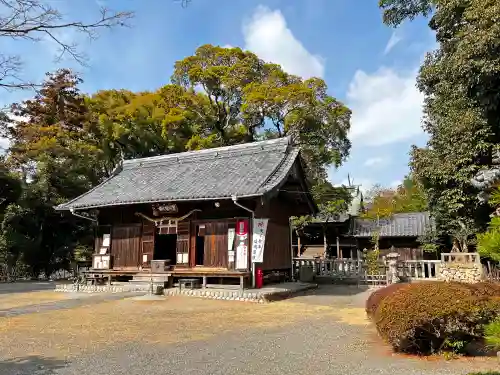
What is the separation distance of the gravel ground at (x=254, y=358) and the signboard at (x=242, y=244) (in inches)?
221

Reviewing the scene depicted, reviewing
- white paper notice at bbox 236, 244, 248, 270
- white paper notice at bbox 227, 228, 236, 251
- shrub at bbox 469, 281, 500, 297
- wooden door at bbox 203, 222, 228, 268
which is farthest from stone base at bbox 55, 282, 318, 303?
shrub at bbox 469, 281, 500, 297

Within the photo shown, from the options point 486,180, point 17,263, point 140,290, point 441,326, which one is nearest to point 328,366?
point 441,326

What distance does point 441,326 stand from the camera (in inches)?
229

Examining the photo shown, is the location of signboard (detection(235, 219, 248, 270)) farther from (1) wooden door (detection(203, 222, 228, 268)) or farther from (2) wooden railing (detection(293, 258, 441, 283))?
(2) wooden railing (detection(293, 258, 441, 283))

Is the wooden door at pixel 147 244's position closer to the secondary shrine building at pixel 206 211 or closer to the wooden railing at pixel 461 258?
the secondary shrine building at pixel 206 211

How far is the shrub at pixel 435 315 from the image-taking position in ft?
18.7

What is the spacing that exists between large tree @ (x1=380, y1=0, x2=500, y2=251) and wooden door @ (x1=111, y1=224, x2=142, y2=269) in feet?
42.4

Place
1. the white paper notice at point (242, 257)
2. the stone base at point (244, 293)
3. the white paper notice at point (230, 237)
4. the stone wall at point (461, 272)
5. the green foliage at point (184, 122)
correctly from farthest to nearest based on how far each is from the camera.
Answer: the green foliage at point (184, 122) < the stone wall at point (461, 272) < the white paper notice at point (230, 237) < the white paper notice at point (242, 257) < the stone base at point (244, 293)

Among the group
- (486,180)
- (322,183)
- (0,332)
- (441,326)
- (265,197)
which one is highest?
(322,183)

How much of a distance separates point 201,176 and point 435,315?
481 inches

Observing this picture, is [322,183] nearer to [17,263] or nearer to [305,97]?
[305,97]

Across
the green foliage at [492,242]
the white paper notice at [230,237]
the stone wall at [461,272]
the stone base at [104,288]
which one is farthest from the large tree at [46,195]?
the green foliage at [492,242]

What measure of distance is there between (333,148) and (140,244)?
16320mm

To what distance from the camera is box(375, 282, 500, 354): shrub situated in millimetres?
5691
